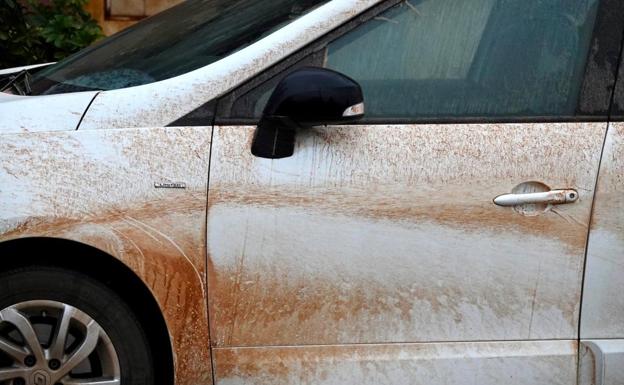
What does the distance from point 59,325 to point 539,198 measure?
1.52 metres

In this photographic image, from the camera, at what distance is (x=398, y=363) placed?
343cm

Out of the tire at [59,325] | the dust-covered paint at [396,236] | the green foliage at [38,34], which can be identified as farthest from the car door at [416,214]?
the green foliage at [38,34]

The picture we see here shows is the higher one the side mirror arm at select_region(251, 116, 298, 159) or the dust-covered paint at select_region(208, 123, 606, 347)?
the side mirror arm at select_region(251, 116, 298, 159)

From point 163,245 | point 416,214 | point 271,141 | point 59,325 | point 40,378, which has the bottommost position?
point 40,378

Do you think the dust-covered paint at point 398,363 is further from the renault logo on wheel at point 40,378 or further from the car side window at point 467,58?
the car side window at point 467,58

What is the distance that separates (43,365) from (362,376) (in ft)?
3.22

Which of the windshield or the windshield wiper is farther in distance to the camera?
the windshield wiper

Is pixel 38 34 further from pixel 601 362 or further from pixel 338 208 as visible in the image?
pixel 601 362

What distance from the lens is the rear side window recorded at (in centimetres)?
345

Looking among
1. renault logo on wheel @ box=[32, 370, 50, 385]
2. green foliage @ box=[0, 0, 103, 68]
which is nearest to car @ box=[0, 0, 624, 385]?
renault logo on wheel @ box=[32, 370, 50, 385]

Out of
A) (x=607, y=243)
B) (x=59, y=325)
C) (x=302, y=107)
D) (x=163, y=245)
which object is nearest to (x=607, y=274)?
(x=607, y=243)

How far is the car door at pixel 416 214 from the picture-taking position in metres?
3.33

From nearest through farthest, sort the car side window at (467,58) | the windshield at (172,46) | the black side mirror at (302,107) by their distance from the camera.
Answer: the black side mirror at (302,107)
the car side window at (467,58)
the windshield at (172,46)

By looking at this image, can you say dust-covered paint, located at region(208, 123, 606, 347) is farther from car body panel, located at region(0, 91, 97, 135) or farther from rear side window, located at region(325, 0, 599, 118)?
car body panel, located at region(0, 91, 97, 135)
